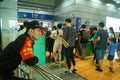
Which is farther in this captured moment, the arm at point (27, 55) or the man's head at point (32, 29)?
the man's head at point (32, 29)

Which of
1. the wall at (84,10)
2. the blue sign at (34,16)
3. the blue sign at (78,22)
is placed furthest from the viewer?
the wall at (84,10)

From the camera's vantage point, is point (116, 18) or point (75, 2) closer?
point (75, 2)

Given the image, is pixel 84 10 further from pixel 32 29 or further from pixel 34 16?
pixel 32 29

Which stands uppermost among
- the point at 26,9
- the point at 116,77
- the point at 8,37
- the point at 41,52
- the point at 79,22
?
the point at 26,9

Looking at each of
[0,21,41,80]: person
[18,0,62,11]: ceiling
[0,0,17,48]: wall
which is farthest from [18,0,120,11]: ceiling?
[0,21,41,80]: person

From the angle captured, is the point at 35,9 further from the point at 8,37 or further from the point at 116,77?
the point at 116,77

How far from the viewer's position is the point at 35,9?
1109 cm

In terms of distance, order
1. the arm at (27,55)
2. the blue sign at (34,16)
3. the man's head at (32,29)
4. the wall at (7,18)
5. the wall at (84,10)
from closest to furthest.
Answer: the arm at (27,55) < the man's head at (32,29) < the wall at (7,18) < the blue sign at (34,16) < the wall at (84,10)

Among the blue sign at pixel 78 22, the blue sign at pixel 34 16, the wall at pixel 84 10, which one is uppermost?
the wall at pixel 84 10

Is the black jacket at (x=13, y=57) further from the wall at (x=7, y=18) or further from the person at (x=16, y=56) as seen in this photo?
the wall at (x=7, y=18)

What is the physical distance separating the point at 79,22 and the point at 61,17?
6.79 ft

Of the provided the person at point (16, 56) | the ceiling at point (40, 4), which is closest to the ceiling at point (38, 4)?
the ceiling at point (40, 4)

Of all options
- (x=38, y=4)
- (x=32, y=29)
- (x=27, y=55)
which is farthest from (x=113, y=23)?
(x=27, y=55)

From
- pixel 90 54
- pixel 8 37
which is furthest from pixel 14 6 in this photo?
pixel 90 54
